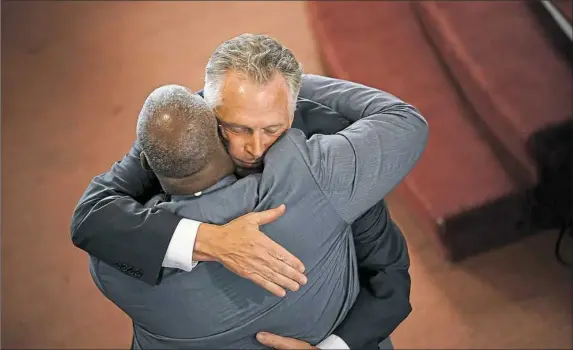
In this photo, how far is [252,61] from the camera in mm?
1229

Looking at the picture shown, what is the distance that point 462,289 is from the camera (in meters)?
2.39

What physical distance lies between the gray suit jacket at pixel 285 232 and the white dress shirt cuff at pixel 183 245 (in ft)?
0.08

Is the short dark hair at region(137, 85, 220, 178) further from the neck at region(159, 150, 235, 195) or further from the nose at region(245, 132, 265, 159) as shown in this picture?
the nose at region(245, 132, 265, 159)

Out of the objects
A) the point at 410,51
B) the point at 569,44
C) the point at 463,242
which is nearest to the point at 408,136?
the point at 463,242

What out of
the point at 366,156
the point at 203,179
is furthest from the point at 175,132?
the point at 366,156

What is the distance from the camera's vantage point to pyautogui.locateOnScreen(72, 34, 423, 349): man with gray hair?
113cm

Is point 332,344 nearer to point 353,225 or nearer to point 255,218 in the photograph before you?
point 353,225

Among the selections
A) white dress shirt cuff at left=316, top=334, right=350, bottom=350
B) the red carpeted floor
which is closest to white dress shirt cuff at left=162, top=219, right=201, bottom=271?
white dress shirt cuff at left=316, top=334, right=350, bottom=350

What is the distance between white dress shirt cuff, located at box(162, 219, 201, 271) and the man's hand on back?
1 centimetres

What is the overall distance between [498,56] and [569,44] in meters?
0.22

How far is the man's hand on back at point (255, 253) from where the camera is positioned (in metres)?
1.12

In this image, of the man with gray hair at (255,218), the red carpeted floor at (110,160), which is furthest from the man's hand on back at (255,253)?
the red carpeted floor at (110,160)

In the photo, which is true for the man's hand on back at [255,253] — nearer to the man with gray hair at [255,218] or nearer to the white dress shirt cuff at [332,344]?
the man with gray hair at [255,218]

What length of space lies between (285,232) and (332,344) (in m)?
0.29
